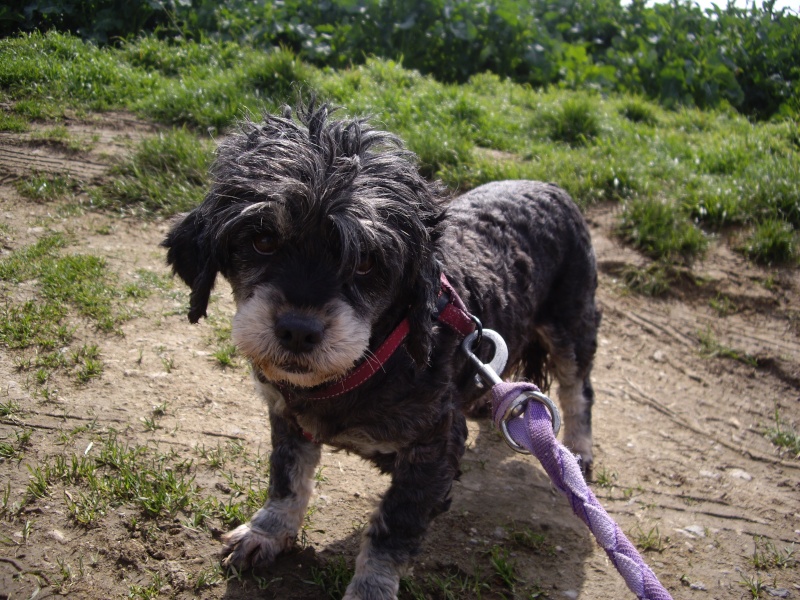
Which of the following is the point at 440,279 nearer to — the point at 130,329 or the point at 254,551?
the point at 254,551

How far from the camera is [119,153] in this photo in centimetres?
612

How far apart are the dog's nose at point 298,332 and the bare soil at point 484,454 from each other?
1.18 m

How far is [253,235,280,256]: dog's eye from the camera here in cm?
265

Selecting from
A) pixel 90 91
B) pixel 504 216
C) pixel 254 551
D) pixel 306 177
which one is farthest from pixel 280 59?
pixel 254 551

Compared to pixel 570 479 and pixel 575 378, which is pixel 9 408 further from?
pixel 575 378

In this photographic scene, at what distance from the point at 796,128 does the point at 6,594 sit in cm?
871

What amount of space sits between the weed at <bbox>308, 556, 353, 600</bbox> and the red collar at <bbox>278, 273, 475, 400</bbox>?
82 cm

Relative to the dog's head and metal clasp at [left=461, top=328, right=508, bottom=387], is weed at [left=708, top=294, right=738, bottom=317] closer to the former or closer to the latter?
metal clasp at [left=461, top=328, right=508, bottom=387]

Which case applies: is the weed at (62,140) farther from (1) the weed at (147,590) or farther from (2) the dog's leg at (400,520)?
(2) the dog's leg at (400,520)

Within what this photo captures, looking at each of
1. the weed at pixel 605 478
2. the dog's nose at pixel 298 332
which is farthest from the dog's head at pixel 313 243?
the weed at pixel 605 478

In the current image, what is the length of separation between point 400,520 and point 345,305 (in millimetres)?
948

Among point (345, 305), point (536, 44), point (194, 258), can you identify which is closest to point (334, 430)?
point (345, 305)

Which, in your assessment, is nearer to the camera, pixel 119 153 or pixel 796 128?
pixel 119 153

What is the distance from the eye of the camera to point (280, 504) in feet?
10.3
